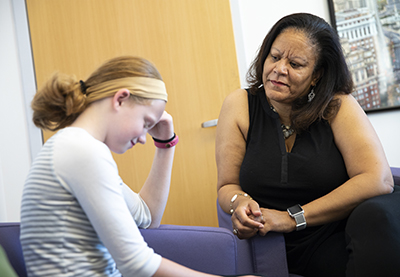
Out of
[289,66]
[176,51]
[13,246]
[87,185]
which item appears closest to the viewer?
[87,185]

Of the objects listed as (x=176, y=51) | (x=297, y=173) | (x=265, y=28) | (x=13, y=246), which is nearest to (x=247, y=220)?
(x=297, y=173)

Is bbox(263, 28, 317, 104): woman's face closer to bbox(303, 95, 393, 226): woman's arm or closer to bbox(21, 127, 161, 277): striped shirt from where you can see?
bbox(303, 95, 393, 226): woman's arm

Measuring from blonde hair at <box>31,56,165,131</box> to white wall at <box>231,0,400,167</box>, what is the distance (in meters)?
1.52

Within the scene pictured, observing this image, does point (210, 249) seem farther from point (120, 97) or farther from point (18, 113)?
point (18, 113)

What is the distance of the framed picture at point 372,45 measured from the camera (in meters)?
2.22

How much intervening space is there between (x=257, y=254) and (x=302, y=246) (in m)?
0.19

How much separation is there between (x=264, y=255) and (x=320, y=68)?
2.62 feet

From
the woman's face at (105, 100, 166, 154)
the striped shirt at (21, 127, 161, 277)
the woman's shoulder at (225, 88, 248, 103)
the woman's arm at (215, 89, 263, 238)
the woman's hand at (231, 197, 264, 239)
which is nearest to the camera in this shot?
the striped shirt at (21, 127, 161, 277)

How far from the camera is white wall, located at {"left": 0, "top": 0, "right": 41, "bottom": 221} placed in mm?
2260

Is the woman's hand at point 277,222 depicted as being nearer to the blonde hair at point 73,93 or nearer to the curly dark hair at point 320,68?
the curly dark hair at point 320,68

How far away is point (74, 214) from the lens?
29.8 inches

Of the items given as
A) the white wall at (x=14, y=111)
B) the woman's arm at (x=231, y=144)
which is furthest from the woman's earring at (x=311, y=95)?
the white wall at (x=14, y=111)

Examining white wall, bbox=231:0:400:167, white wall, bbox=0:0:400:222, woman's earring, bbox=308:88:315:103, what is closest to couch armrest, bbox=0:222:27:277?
woman's earring, bbox=308:88:315:103

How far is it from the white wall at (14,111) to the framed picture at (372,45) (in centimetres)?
196
